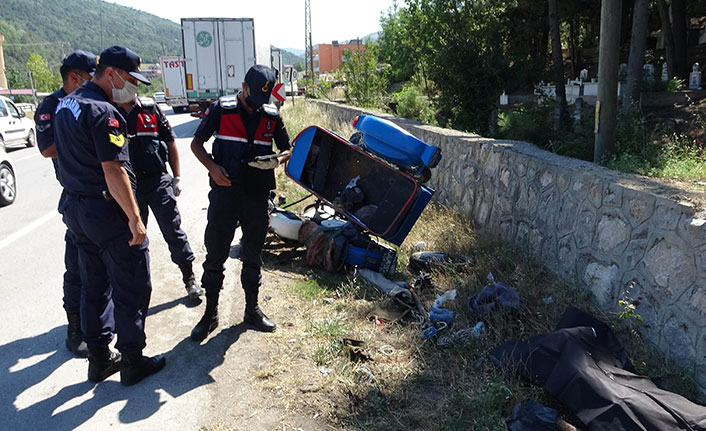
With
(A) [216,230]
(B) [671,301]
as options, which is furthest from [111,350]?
(B) [671,301]

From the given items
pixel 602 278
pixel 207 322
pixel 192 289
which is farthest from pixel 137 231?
pixel 602 278

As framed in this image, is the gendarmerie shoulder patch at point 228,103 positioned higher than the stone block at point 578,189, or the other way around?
the gendarmerie shoulder patch at point 228,103

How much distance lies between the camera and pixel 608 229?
3852 millimetres

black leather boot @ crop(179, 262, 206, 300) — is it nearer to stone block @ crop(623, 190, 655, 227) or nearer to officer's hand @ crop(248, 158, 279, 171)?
officer's hand @ crop(248, 158, 279, 171)

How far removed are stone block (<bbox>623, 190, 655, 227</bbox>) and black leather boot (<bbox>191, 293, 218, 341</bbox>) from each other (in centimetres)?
309

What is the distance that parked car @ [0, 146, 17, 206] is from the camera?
8.41 meters

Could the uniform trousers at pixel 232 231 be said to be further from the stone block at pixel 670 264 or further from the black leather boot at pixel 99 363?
the stone block at pixel 670 264

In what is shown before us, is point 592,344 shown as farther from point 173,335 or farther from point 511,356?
point 173,335

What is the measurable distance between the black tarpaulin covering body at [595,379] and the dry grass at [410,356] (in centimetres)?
15

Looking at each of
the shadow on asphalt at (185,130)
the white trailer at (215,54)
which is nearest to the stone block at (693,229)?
the shadow on asphalt at (185,130)

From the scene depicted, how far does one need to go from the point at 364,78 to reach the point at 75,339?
47.7ft

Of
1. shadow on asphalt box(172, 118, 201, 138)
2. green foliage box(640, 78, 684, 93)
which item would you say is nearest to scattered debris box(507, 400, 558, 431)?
green foliage box(640, 78, 684, 93)

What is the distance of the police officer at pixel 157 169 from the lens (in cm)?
416

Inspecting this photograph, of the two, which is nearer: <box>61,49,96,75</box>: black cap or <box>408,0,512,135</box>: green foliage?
<box>61,49,96,75</box>: black cap
